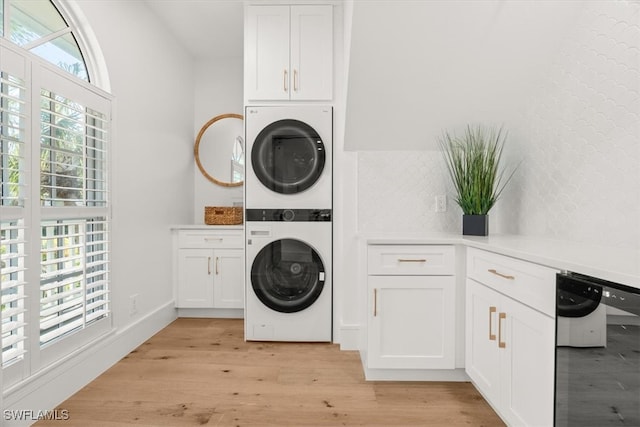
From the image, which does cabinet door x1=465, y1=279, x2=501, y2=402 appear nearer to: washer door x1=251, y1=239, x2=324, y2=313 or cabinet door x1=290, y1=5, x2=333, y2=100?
washer door x1=251, y1=239, x2=324, y2=313

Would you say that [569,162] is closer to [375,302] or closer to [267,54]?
[375,302]

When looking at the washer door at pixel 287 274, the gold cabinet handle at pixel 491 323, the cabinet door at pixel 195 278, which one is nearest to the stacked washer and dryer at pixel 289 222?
the washer door at pixel 287 274

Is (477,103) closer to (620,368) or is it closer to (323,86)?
(323,86)

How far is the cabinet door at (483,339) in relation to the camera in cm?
174

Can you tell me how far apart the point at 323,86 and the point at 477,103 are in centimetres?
109

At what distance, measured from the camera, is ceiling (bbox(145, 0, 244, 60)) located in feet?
9.52

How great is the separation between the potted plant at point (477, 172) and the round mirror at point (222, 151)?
2094 mm

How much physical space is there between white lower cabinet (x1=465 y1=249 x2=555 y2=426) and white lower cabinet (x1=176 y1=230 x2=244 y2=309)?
2.04m

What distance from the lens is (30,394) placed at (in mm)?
1738

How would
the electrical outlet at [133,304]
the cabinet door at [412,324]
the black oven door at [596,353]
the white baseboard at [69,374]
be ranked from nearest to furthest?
the black oven door at [596,353] < the white baseboard at [69,374] < the cabinet door at [412,324] < the electrical outlet at [133,304]

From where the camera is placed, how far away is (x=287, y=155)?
2.83 metres

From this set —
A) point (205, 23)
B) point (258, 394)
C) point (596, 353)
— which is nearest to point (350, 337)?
point (258, 394)

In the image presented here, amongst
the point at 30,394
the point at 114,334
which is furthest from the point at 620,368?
the point at 114,334

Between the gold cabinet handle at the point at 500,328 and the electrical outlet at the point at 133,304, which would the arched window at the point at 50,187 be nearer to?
the electrical outlet at the point at 133,304
